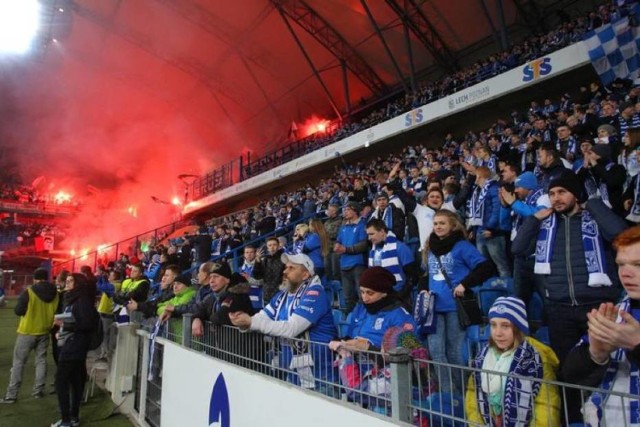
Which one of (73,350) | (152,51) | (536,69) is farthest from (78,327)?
(152,51)

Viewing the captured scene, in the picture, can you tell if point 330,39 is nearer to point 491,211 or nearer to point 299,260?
point 491,211

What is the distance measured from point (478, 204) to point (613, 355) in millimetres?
2998

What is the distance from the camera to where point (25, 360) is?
555 centimetres

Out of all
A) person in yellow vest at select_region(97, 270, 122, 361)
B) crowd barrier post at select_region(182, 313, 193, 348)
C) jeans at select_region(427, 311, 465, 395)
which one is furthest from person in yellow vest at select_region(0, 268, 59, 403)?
jeans at select_region(427, 311, 465, 395)

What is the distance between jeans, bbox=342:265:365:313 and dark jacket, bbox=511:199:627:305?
2.68 metres

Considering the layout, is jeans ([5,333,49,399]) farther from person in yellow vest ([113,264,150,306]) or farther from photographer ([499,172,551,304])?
photographer ([499,172,551,304])

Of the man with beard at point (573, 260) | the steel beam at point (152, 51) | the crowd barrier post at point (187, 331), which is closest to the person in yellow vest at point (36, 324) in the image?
the crowd barrier post at point (187, 331)

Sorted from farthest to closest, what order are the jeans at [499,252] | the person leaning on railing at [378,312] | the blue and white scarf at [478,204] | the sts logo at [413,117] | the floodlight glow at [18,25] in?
the floodlight glow at [18,25], the sts logo at [413,117], the blue and white scarf at [478,204], the jeans at [499,252], the person leaning on railing at [378,312]

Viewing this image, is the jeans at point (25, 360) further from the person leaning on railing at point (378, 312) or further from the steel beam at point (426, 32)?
the steel beam at point (426, 32)

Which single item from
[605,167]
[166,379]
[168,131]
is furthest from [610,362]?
[168,131]

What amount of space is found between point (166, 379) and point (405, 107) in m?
12.9

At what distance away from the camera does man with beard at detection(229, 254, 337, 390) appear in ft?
7.52

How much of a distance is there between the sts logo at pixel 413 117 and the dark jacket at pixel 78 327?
10.8m

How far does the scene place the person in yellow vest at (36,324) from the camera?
5605 mm
